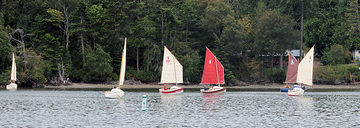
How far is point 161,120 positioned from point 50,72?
73799 millimetres

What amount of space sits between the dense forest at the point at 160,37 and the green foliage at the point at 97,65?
229mm

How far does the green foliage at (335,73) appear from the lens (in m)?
137

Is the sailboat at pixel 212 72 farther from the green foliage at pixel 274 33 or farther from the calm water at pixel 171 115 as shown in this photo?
the green foliage at pixel 274 33

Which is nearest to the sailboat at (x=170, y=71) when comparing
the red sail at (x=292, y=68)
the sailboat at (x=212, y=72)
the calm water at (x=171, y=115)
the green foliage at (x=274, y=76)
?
the sailboat at (x=212, y=72)

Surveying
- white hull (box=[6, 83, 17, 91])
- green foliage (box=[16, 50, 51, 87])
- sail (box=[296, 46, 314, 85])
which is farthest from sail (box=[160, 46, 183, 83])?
green foliage (box=[16, 50, 51, 87])

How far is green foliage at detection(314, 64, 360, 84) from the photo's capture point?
137375mm

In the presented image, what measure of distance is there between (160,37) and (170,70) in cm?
3594

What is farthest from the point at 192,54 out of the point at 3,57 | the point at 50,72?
the point at 3,57

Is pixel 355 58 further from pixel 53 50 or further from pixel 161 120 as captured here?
pixel 161 120

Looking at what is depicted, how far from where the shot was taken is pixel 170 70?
10269cm

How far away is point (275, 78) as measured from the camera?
143 metres

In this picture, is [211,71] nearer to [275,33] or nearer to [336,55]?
[275,33]

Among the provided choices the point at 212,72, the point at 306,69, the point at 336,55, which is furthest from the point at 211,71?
the point at 336,55

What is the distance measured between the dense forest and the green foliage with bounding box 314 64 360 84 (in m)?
0.28
